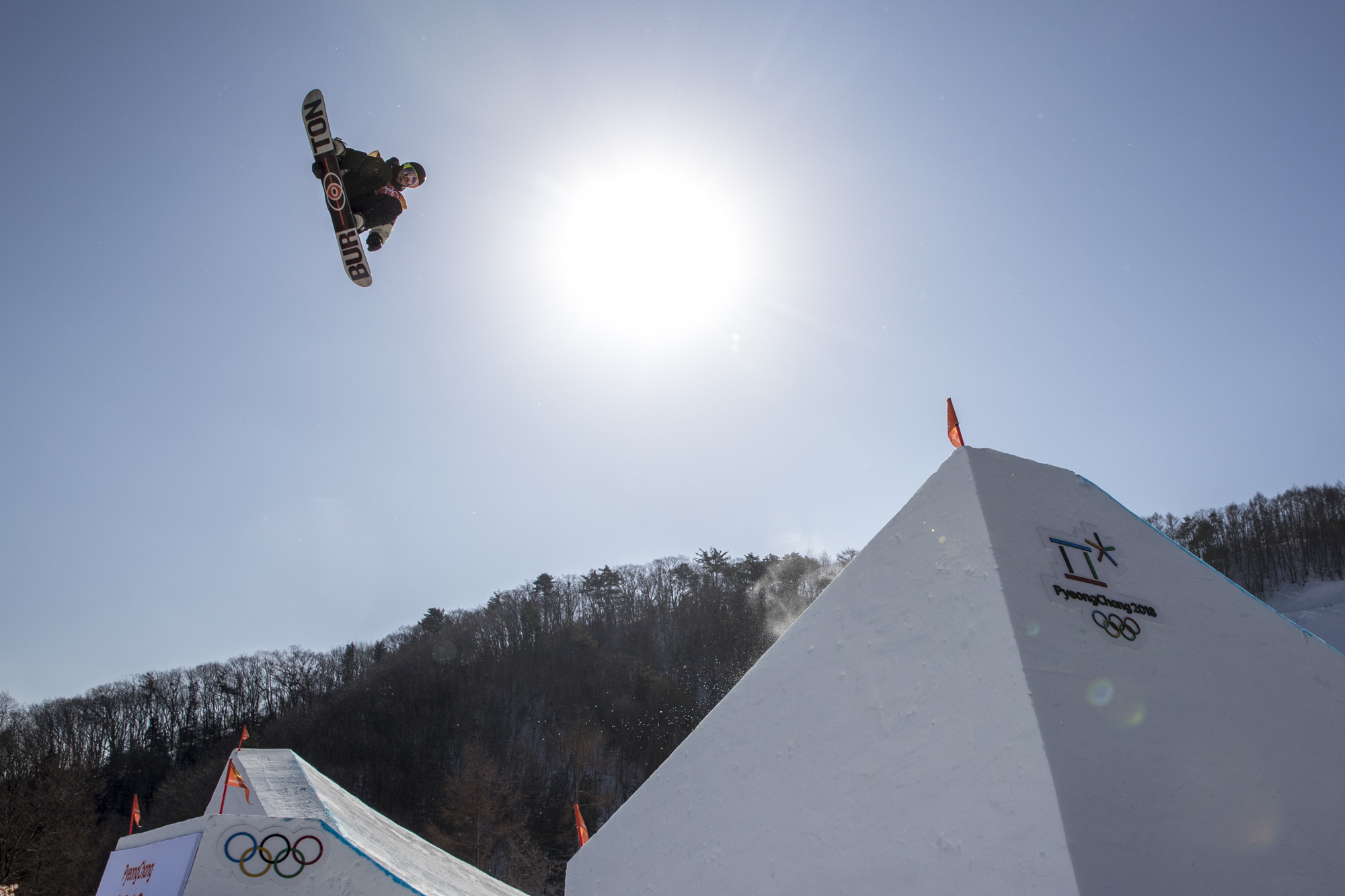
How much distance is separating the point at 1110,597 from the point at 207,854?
670 centimetres

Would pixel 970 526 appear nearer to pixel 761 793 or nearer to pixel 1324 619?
pixel 761 793

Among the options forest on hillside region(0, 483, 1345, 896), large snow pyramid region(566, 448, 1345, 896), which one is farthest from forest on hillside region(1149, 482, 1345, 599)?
large snow pyramid region(566, 448, 1345, 896)

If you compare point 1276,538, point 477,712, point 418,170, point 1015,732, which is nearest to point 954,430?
point 1015,732

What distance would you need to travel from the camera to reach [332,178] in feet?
23.3

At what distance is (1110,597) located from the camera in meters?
3.72

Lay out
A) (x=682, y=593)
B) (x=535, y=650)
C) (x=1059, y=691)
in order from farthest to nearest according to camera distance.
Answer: (x=682, y=593), (x=535, y=650), (x=1059, y=691)

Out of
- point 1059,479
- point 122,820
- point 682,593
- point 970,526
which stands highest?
point 682,593

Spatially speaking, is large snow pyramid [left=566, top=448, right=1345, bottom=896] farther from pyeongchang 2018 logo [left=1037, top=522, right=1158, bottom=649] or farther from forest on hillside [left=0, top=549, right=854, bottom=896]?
forest on hillside [left=0, top=549, right=854, bottom=896]

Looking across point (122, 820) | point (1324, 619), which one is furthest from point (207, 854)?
point (1324, 619)

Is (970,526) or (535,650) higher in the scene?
(535,650)

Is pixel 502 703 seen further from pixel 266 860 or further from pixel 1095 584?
pixel 1095 584

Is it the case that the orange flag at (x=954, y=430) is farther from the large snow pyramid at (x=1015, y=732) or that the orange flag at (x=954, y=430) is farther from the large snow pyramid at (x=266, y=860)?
the large snow pyramid at (x=266, y=860)

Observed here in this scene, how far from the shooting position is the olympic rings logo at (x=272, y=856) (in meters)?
5.37

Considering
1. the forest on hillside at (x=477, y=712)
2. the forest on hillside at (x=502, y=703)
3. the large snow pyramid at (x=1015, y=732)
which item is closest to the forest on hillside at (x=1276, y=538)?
the forest on hillside at (x=502, y=703)
